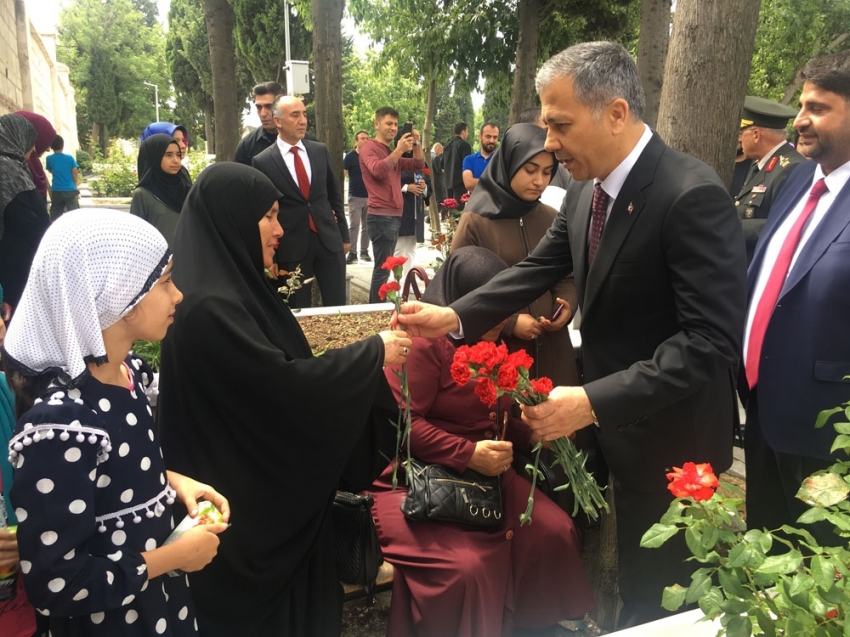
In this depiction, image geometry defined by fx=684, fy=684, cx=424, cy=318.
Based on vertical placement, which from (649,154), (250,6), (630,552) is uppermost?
(250,6)

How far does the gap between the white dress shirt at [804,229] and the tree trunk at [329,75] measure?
6371 millimetres

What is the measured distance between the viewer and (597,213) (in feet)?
7.93

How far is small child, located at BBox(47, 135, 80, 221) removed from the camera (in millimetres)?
12620

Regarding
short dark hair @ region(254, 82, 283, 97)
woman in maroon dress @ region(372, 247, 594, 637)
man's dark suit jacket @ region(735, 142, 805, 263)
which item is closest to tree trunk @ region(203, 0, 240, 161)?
short dark hair @ region(254, 82, 283, 97)

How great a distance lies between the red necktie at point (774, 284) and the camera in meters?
2.49

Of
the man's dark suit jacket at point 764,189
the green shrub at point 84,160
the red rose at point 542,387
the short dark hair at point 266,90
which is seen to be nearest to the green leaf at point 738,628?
the red rose at point 542,387

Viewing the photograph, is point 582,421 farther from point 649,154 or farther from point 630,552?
point 649,154

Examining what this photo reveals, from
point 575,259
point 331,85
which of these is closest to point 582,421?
point 575,259

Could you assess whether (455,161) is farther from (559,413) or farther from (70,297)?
(70,297)

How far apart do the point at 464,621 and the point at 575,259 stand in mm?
1382

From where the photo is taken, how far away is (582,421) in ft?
6.93

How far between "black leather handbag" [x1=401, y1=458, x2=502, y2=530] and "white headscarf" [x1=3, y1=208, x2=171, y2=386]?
140 centimetres

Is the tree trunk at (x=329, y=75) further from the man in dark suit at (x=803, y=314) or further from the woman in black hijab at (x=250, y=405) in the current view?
the man in dark suit at (x=803, y=314)

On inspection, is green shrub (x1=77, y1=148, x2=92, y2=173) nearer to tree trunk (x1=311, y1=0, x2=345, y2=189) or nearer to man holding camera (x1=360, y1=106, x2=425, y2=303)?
tree trunk (x1=311, y1=0, x2=345, y2=189)
